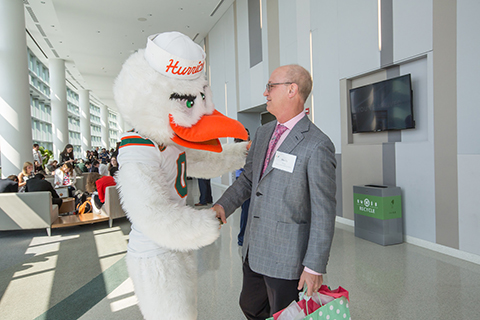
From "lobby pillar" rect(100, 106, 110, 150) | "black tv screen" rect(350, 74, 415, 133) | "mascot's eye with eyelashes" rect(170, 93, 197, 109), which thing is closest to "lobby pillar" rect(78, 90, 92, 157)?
"lobby pillar" rect(100, 106, 110, 150)

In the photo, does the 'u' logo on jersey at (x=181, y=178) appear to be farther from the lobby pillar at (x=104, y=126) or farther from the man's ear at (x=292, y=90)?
the lobby pillar at (x=104, y=126)

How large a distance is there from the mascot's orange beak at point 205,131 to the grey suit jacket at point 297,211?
30 cm

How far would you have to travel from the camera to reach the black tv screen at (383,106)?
375cm

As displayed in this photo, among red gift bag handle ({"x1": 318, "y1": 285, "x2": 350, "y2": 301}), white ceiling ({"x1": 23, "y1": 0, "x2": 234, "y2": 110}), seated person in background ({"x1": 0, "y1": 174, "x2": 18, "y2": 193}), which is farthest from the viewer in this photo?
white ceiling ({"x1": 23, "y1": 0, "x2": 234, "y2": 110})

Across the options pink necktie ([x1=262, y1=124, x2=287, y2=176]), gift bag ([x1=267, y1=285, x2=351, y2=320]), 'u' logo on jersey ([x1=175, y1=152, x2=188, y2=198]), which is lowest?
gift bag ([x1=267, y1=285, x2=351, y2=320])

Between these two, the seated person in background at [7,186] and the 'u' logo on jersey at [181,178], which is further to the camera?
the seated person in background at [7,186]

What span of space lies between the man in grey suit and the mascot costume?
29 centimetres

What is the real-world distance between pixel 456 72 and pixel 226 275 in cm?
329

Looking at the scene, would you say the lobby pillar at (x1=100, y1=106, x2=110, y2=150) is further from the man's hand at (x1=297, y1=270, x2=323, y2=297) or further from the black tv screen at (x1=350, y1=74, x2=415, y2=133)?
the man's hand at (x1=297, y1=270, x2=323, y2=297)

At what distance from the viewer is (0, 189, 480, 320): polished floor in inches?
91.3

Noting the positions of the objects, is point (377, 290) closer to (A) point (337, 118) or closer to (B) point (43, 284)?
(A) point (337, 118)

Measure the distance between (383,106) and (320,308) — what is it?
12.1 feet

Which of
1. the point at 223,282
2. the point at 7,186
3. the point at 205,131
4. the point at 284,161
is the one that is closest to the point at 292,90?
the point at 284,161

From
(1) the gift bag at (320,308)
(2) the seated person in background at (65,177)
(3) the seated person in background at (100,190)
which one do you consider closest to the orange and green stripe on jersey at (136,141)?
(1) the gift bag at (320,308)
